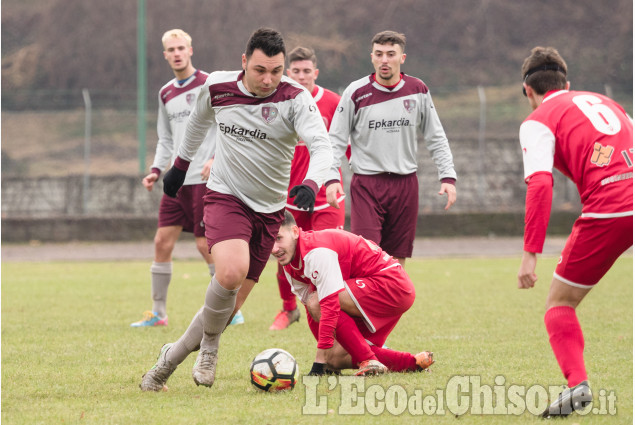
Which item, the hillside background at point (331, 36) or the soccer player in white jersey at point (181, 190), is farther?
the hillside background at point (331, 36)

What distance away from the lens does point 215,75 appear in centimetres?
563

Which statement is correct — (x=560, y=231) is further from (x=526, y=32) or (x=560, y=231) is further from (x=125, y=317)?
(x=526, y=32)

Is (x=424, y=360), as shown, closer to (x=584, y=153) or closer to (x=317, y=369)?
(x=317, y=369)

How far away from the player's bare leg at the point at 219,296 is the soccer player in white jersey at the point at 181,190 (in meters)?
3.15

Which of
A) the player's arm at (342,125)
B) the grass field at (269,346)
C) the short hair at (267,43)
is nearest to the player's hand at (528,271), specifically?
the grass field at (269,346)

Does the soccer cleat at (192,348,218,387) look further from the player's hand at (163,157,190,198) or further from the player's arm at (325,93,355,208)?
the player's arm at (325,93,355,208)

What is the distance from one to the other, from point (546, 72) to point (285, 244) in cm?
200

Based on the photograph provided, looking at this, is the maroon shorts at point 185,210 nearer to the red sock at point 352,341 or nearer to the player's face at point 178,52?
the player's face at point 178,52

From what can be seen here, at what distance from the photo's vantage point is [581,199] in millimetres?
4582

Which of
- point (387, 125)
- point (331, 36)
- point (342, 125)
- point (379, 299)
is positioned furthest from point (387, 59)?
point (331, 36)

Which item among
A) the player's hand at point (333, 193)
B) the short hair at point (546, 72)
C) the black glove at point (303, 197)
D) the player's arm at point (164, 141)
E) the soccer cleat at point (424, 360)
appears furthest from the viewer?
the player's arm at point (164, 141)

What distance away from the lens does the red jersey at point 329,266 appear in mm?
5559

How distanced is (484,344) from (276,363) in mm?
2255

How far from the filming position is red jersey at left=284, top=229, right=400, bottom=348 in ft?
18.2
